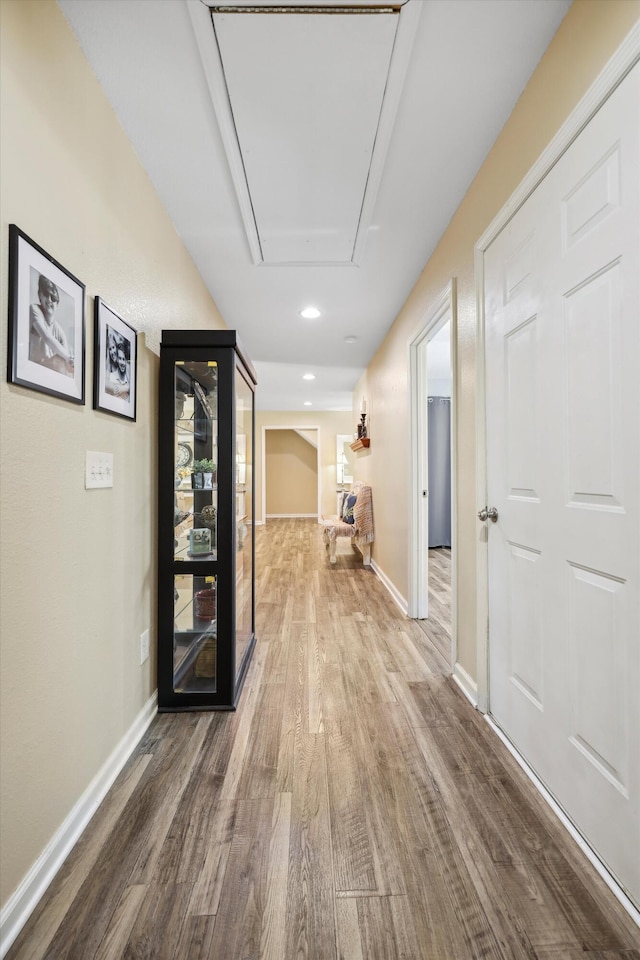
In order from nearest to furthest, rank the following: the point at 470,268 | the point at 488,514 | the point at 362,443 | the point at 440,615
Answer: the point at 488,514, the point at 470,268, the point at 440,615, the point at 362,443

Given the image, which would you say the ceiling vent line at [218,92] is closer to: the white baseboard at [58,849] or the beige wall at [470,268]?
the beige wall at [470,268]

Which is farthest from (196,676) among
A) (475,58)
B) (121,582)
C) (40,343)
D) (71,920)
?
(475,58)

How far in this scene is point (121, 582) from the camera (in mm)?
1667

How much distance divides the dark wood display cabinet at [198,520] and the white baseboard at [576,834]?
3.93 feet

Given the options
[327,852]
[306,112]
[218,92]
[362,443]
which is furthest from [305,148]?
[362,443]

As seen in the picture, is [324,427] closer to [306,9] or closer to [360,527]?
[360,527]

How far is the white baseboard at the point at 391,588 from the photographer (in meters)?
3.53

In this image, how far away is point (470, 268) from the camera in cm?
210

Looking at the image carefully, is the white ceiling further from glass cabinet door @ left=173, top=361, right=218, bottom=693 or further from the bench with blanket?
the bench with blanket

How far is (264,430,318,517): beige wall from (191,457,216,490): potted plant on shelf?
8510mm

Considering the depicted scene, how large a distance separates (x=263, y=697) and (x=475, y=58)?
Answer: 263 centimetres

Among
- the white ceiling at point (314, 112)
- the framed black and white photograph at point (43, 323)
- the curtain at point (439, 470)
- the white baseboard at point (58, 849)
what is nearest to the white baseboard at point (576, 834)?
the white baseboard at point (58, 849)

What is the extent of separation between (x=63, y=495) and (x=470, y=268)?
1.96m

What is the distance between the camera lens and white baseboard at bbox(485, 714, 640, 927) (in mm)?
1079
